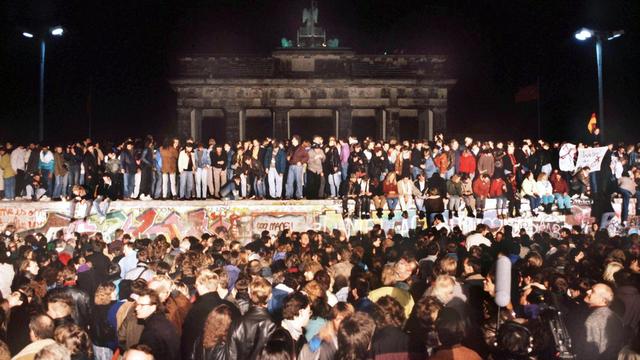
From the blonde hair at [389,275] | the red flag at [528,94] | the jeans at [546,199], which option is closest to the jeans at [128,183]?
the jeans at [546,199]

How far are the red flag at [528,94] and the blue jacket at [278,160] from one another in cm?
2602

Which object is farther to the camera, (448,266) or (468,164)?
(468,164)

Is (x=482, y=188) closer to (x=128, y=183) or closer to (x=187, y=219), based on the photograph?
(x=187, y=219)

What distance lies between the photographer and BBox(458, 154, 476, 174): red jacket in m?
23.9

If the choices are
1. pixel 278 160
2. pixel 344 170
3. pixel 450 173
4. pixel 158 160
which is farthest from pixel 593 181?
pixel 158 160

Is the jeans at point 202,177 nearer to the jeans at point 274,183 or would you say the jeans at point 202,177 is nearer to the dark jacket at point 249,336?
the jeans at point 274,183

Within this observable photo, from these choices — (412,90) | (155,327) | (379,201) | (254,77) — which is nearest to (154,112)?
(254,77)

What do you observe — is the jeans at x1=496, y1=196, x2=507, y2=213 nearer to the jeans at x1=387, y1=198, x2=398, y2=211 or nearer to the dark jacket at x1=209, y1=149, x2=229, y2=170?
the jeans at x1=387, y1=198, x2=398, y2=211

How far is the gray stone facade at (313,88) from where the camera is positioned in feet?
136

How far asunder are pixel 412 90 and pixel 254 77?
9590 millimetres

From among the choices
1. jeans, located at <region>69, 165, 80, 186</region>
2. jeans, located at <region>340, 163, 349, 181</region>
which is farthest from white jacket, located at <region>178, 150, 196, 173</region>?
jeans, located at <region>340, 163, 349, 181</region>

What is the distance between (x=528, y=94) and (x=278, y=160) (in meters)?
27.0

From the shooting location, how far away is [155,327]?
7586 millimetres

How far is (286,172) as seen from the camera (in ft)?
81.0
